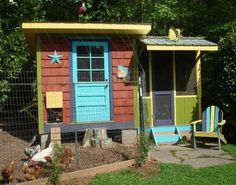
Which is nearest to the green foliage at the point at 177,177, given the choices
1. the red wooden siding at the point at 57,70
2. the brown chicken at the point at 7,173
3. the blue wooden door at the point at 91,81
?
the brown chicken at the point at 7,173

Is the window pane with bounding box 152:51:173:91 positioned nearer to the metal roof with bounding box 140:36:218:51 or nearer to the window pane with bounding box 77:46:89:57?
the metal roof with bounding box 140:36:218:51

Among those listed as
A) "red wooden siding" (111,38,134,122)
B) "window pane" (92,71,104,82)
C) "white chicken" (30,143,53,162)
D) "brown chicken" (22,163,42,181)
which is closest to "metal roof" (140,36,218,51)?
"red wooden siding" (111,38,134,122)

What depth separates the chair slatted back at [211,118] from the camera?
32.8ft

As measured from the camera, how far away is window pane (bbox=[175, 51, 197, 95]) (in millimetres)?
11102

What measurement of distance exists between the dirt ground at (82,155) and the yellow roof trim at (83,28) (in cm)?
271

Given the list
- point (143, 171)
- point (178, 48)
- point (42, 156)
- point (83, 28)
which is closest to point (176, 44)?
point (178, 48)

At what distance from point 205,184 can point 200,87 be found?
4.91 metres

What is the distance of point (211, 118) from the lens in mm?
10109

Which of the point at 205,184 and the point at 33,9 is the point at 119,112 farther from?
the point at 33,9

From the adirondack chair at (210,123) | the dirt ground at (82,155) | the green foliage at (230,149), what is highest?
the adirondack chair at (210,123)

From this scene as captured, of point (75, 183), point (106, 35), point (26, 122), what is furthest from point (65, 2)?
point (75, 183)

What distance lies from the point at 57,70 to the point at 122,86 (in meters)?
1.65

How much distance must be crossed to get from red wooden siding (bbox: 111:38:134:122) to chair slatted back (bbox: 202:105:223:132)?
192 cm

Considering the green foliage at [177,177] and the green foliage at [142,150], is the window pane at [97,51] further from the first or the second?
the green foliage at [177,177]
